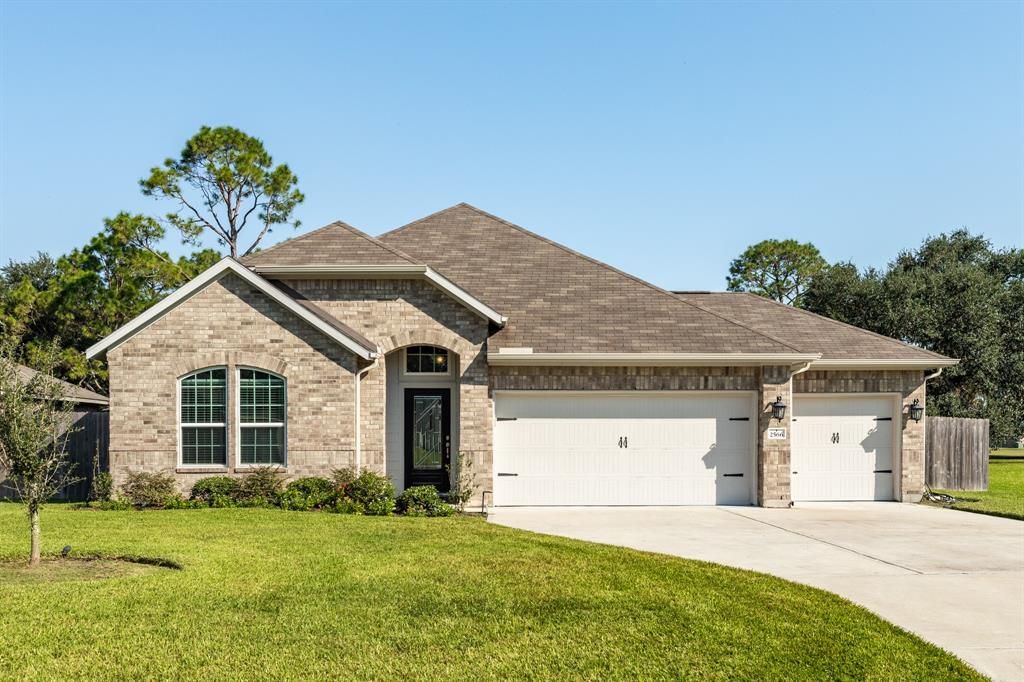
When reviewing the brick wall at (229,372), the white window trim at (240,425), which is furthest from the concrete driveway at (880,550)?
the white window trim at (240,425)

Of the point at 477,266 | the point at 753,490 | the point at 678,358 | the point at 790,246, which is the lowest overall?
the point at 753,490

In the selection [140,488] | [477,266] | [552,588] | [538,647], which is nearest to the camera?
[538,647]

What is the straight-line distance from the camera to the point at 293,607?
7.20m

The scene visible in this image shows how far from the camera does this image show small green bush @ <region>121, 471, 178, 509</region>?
13609 millimetres

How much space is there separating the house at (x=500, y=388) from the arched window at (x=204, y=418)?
27mm

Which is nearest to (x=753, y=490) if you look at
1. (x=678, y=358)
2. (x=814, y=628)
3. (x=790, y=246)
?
(x=678, y=358)

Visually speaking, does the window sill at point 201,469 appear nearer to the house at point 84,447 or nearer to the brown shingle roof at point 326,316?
the brown shingle roof at point 326,316

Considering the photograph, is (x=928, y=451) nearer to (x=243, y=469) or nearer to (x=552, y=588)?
(x=552, y=588)

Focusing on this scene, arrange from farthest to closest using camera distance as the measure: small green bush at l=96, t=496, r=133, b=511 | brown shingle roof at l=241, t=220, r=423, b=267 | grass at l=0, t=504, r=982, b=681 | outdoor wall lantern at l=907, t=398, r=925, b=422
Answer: outdoor wall lantern at l=907, t=398, r=925, b=422, brown shingle roof at l=241, t=220, r=423, b=267, small green bush at l=96, t=496, r=133, b=511, grass at l=0, t=504, r=982, b=681

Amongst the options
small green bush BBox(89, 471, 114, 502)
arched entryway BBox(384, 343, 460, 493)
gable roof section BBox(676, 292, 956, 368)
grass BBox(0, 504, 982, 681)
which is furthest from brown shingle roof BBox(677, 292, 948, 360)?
small green bush BBox(89, 471, 114, 502)

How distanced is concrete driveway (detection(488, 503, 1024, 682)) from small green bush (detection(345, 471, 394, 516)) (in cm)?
188

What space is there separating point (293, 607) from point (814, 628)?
474 centimetres

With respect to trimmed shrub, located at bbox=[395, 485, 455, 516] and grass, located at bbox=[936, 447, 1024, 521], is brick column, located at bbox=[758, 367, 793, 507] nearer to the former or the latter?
grass, located at bbox=[936, 447, 1024, 521]

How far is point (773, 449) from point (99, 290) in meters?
28.6
